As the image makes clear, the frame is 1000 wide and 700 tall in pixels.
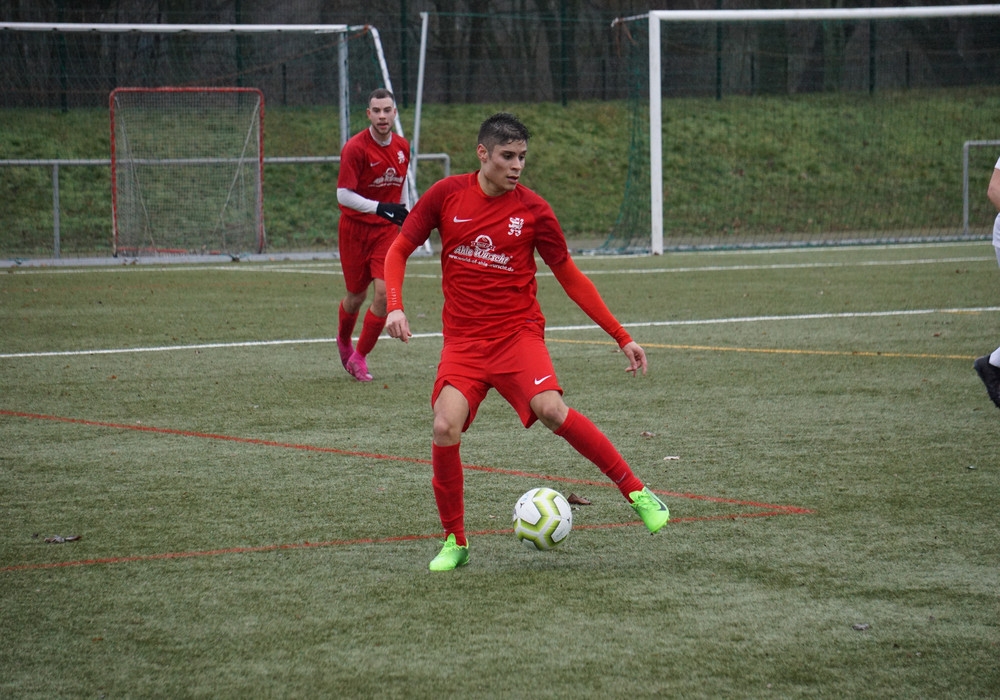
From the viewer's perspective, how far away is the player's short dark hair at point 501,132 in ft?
15.0

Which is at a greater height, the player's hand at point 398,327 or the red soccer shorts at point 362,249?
the red soccer shorts at point 362,249

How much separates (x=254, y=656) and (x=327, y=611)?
40cm

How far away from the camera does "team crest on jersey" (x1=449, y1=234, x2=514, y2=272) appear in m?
4.72

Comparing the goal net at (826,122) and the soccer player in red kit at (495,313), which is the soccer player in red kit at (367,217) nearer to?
the soccer player in red kit at (495,313)

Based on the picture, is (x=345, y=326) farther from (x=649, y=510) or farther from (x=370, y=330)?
(x=649, y=510)

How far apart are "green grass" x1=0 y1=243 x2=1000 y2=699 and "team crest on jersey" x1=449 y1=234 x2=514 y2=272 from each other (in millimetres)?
1019

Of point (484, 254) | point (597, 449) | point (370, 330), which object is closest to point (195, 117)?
point (370, 330)

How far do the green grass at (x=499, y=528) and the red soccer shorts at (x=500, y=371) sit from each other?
1.79ft

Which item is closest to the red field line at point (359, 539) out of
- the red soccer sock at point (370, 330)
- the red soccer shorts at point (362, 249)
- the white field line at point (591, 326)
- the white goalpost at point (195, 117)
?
the red soccer sock at point (370, 330)

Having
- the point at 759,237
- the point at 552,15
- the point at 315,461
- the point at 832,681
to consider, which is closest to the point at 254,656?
the point at 832,681

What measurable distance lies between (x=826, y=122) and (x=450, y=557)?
23298 millimetres

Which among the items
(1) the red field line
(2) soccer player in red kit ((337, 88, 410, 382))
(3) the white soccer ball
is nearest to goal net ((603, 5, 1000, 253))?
(2) soccer player in red kit ((337, 88, 410, 382))

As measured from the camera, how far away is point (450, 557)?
169 inches

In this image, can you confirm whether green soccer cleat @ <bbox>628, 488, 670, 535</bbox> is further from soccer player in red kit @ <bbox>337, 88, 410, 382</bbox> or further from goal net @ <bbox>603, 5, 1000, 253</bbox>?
goal net @ <bbox>603, 5, 1000, 253</bbox>
